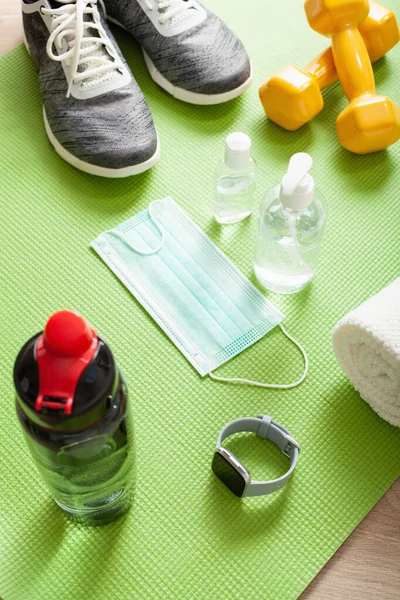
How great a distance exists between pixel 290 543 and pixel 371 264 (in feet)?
1.46

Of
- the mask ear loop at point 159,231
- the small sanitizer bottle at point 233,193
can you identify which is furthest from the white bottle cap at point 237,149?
the mask ear loop at point 159,231

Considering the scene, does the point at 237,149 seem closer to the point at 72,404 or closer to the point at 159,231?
the point at 159,231

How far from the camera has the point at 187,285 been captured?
3.40 feet

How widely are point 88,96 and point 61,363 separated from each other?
678 millimetres

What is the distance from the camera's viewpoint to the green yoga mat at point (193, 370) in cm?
84

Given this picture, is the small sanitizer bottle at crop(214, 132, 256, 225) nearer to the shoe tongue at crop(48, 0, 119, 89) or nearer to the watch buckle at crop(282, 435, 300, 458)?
the shoe tongue at crop(48, 0, 119, 89)

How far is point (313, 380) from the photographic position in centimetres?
97

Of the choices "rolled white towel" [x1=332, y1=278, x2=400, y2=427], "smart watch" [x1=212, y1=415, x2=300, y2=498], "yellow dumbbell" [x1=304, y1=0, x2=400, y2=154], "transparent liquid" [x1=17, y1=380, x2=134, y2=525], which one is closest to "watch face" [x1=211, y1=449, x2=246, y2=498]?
"smart watch" [x1=212, y1=415, x2=300, y2=498]

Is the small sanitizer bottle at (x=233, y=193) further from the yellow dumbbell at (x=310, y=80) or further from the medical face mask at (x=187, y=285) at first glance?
the yellow dumbbell at (x=310, y=80)

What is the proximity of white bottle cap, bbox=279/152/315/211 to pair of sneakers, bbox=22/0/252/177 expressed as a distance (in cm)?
30

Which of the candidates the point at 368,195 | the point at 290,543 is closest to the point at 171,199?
the point at 368,195

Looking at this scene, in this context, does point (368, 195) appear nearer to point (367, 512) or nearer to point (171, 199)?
point (171, 199)

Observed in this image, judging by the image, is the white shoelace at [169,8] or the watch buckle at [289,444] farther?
the white shoelace at [169,8]

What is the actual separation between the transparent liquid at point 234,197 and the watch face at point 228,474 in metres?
0.40
